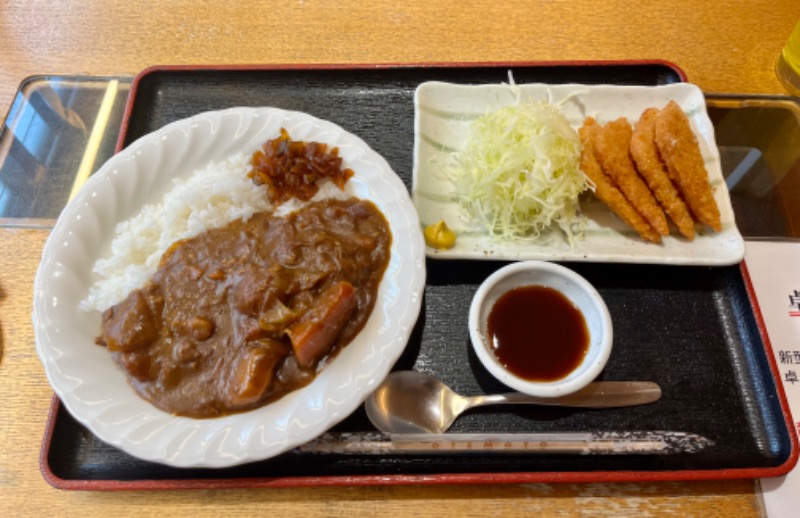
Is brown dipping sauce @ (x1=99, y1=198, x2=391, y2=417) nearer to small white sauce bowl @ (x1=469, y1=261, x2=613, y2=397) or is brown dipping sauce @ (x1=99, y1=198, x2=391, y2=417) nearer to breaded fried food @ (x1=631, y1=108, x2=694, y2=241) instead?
small white sauce bowl @ (x1=469, y1=261, x2=613, y2=397)

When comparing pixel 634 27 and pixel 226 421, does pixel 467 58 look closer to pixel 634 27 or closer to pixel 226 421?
pixel 634 27

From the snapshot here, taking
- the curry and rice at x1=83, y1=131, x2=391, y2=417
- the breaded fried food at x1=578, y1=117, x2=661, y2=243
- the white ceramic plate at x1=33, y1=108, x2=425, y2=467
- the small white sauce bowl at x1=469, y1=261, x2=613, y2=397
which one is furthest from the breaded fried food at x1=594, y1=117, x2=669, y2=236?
the curry and rice at x1=83, y1=131, x2=391, y2=417

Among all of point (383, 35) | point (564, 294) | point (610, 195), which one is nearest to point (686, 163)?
point (610, 195)

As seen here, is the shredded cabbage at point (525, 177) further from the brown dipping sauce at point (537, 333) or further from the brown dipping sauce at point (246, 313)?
the brown dipping sauce at point (246, 313)

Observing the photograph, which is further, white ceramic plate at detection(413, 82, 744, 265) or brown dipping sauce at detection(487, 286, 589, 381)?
white ceramic plate at detection(413, 82, 744, 265)

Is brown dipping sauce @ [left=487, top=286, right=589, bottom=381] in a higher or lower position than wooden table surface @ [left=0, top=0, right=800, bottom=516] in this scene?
lower

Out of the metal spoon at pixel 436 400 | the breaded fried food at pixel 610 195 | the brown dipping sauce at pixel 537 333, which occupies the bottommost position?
the metal spoon at pixel 436 400

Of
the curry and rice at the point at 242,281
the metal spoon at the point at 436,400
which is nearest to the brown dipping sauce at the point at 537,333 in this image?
the metal spoon at the point at 436,400
